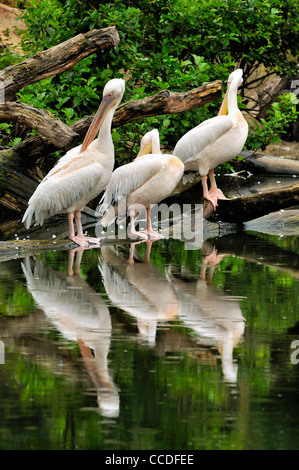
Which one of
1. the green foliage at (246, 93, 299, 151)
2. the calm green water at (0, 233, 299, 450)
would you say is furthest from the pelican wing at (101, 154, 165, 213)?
the green foliage at (246, 93, 299, 151)

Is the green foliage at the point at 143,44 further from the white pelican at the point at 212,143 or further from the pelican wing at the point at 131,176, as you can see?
the pelican wing at the point at 131,176

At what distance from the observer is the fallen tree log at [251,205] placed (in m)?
7.38

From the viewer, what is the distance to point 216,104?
10.8 metres

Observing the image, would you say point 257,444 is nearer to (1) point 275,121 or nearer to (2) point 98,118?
(2) point 98,118

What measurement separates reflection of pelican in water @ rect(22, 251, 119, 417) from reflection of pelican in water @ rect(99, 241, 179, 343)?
16cm

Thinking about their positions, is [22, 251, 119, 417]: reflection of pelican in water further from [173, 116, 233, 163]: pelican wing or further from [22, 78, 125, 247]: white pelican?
[173, 116, 233, 163]: pelican wing

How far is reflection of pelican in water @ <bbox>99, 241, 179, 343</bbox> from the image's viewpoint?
14.1ft

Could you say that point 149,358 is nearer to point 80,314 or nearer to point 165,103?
point 80,314

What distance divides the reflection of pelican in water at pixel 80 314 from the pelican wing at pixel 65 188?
35.6 inches

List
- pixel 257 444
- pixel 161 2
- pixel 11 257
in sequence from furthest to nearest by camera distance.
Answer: pixel 161 2, pixel 11 257, pixel 257 444

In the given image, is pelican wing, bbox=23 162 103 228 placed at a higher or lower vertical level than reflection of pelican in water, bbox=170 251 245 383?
lower

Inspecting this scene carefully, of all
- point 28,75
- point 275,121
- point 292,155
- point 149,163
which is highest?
point 28,75

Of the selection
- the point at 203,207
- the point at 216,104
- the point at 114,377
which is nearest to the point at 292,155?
the point at 216,104

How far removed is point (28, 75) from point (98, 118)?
39.4 inches
